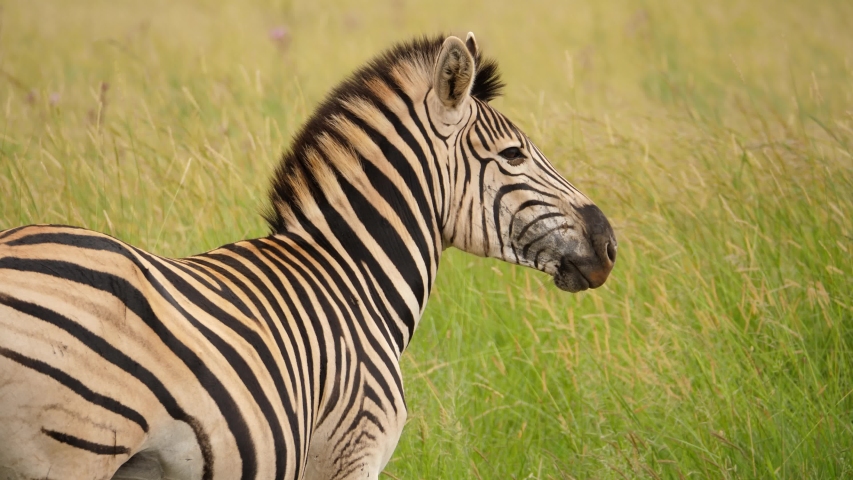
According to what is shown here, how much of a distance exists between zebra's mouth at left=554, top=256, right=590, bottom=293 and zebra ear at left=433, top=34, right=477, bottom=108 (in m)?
0.81

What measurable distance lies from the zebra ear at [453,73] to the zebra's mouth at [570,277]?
811 millimetres

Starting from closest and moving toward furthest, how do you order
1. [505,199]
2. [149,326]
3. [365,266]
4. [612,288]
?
[149,326]
[365,266]
[505,199]
[612,288]

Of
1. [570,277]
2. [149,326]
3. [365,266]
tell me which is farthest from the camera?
[570,277]

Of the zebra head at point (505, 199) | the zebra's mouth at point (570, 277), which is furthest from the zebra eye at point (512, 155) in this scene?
the zebra's mouth at point (570, 277)

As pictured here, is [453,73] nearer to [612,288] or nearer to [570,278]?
[570,278]

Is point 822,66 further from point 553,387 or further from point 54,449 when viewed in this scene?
point 54,449

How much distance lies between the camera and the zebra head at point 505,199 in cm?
332

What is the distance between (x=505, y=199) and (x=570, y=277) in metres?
0.45

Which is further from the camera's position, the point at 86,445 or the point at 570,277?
the point at 570,277

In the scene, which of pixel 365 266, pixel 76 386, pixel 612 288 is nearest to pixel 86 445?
pixel 76 386

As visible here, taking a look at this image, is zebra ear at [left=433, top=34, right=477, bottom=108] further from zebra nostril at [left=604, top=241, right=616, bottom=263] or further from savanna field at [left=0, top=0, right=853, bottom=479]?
savanna field at [left=0, top=0, right=853, bottom=479]

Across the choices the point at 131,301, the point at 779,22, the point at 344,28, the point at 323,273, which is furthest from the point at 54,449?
the point at 779,22

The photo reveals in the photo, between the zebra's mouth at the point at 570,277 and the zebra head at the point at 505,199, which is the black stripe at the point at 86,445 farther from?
the zebra's mouth at the point at 570,277

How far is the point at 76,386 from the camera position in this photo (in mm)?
2008
